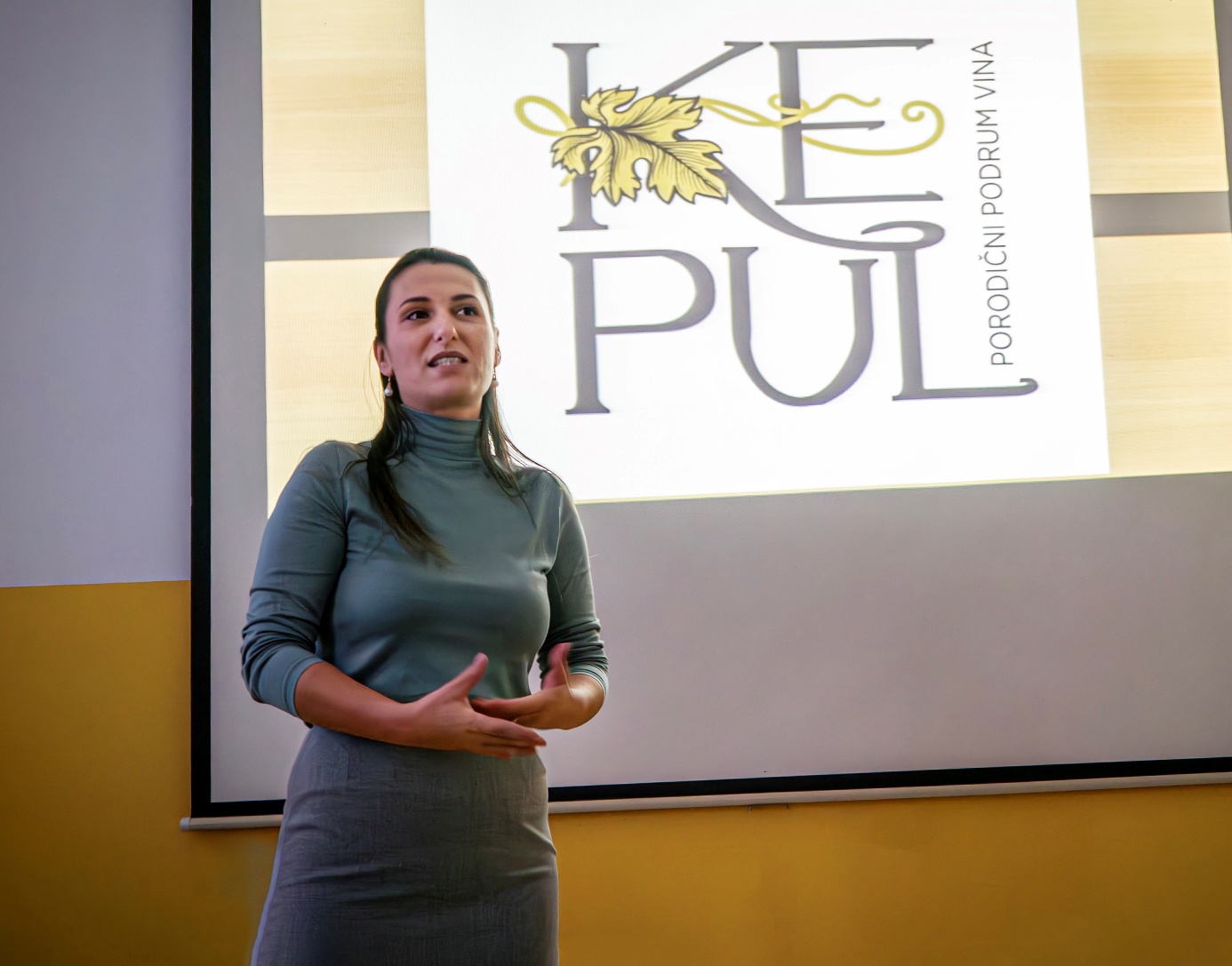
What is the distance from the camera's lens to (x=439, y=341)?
124cm

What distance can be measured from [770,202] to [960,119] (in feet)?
1.54

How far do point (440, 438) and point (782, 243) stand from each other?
1.14m

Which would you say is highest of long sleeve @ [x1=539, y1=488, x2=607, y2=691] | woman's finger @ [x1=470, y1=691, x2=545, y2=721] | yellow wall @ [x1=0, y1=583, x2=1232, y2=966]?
long sleeve @ [x1=539, y1=488, x2=607, y2=691]

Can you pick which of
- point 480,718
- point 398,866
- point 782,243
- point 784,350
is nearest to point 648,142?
point 782,243

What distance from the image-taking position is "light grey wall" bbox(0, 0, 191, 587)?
6.76 ft

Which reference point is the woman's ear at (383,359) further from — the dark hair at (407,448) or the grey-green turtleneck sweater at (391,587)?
the grey-green turtleneck sweater at (391,587)

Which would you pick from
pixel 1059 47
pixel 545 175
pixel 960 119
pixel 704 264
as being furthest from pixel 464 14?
pixel 1059 47

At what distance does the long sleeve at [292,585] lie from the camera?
1.06 m

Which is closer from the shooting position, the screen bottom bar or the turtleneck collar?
the turtleneck collar

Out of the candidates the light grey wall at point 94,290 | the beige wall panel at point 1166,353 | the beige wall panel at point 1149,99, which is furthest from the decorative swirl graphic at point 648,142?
the light grey wall at point 94,290

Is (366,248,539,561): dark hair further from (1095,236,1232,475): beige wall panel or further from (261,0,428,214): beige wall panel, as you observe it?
(1095,236,1232,475): beige wall panel

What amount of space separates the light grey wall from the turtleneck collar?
3.50 feet

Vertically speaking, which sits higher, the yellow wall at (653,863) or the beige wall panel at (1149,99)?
the beige wall panel at (1149,99)

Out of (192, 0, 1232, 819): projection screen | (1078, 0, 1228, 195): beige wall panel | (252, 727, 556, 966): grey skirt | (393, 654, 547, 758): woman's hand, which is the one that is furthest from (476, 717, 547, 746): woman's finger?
(1078, 0, 1228, 195): beige wall panel
